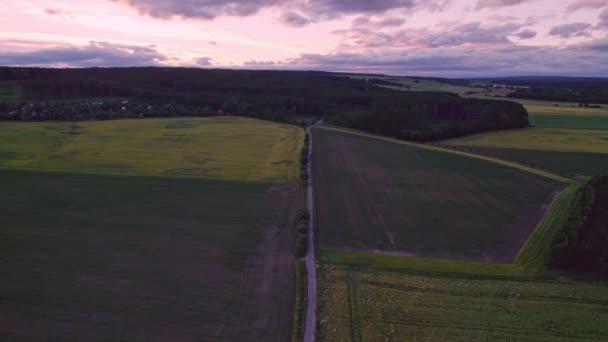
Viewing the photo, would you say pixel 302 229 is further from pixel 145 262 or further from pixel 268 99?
pixel 268 99

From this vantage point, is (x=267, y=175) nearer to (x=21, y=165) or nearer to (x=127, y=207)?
(x=127, y=207)

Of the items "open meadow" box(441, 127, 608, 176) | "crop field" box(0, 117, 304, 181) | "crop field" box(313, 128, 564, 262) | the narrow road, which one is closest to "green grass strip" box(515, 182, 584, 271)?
"crop field" box(313, 128, 564, 262)

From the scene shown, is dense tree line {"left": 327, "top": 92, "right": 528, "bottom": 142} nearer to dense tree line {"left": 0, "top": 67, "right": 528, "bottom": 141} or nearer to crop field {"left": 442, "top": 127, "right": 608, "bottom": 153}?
dense tree line {"left": 0, "top": 67, "right": 528, "bottom": 141}

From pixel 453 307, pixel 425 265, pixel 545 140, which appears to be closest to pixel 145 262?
pixel 425 265

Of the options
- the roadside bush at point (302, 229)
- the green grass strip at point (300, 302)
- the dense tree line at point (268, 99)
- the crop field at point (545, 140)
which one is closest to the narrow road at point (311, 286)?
the green grass strip at point (300, 302)

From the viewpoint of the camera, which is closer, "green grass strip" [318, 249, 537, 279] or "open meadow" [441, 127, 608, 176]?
"green grass strip" [318, 249, 537, 279]

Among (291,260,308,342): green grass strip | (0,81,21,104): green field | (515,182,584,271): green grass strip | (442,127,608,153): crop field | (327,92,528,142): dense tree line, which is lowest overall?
(291,260,308,342): green grass strip

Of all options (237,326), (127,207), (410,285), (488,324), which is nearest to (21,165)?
(127,207)

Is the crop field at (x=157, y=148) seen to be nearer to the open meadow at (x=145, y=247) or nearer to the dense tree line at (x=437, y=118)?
the open meadow at (x=145, y=247)
